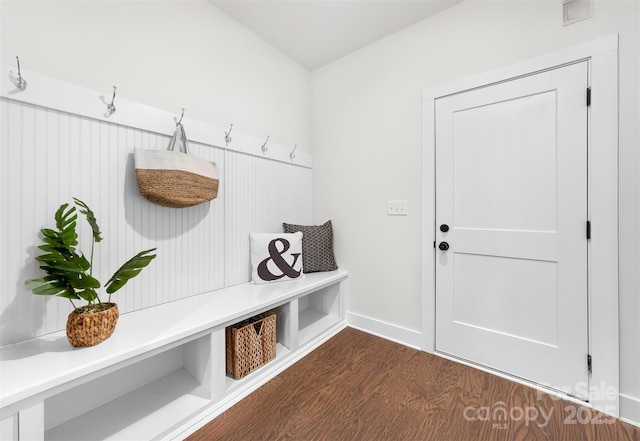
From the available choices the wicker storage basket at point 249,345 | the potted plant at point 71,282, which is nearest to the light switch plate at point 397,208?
the wicker storage basket at point 249,345

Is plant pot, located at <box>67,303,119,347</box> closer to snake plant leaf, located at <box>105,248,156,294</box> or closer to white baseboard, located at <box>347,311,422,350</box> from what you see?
snake plant leaf, located at <box>105,248,156,294</box>

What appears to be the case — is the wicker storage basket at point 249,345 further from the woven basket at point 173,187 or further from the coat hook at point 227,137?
the coat hook at point 227,137

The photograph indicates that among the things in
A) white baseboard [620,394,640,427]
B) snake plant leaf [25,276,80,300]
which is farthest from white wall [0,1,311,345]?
white baseboard [620,394,640,427]

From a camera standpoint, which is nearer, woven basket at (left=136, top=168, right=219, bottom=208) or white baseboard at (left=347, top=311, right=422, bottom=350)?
Answer: woven basket at (left=136, top=168, right=219, bottom=208)

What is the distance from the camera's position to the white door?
4.78 feet

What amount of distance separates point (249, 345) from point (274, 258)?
644mm

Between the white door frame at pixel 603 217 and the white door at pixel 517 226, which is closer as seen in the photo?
the white door frame at pixel 603 217

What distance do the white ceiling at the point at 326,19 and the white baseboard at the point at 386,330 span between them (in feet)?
7.56

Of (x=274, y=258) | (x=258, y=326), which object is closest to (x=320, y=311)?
(x=274, y=258)

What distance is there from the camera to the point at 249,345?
1573 millimetres

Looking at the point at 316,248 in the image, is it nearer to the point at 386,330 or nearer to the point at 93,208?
the point at 386,330

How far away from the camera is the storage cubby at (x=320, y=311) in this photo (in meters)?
2.16

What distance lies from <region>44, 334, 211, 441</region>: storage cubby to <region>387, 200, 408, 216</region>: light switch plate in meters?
1.53

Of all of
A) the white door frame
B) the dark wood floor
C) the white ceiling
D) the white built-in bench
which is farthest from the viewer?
the white ceiling
